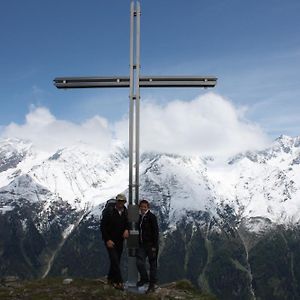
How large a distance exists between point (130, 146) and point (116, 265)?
541 centimetres

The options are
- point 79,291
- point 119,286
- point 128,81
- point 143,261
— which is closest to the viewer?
point 79,291

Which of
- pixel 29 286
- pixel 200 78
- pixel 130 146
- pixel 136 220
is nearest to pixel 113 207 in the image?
pixel 136 220

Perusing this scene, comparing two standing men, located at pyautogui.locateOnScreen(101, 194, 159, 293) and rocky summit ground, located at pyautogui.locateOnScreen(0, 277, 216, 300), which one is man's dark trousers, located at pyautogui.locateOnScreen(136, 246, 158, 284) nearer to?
two standing men, located at pyautogui.locateOnScreen(101, 194, 159, 293)

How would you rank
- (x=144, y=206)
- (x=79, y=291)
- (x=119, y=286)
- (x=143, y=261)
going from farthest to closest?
(x=143, y=261) < (x=119, y=286) < (x=144, y=206) < (x=79, y=291)

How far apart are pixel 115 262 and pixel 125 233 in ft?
4.45

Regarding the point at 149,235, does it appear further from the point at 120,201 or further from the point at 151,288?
the point at 151,288

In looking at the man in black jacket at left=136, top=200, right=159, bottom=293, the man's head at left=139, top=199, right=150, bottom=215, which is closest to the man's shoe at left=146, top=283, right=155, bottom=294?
the man in black jacket at left=136, top=200, right=159, bottom=293

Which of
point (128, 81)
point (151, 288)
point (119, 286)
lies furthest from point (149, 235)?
point (128, 81)

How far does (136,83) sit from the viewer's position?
24266 millimetres

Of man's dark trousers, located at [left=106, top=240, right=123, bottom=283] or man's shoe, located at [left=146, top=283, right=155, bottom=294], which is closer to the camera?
man's shoe, located at [left=146, top=283, right=155, bottom=294]

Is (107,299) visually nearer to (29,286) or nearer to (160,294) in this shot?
(160,294)

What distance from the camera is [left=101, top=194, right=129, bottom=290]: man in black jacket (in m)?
22.0

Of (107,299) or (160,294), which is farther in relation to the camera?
(160,294)

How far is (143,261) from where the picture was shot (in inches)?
885
